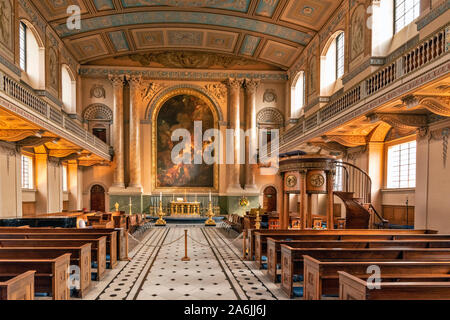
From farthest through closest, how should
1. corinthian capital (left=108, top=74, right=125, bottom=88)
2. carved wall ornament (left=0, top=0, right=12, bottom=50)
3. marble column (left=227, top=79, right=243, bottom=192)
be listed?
marble column (left=227, top=79, right=243, bottom=192)
corinthian capital (left=108, top=74, right=125, bottom=88)
carved wall ornament (left=0, top=0, right=12, bottom=50)

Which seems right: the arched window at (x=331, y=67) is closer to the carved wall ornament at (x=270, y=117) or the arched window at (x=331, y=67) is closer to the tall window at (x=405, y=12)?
the tall window at (x=405, y=12)

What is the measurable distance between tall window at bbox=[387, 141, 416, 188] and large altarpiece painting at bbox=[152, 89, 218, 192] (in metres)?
12.0

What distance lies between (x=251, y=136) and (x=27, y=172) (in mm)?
13669

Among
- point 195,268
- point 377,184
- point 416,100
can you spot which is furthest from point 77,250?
point 377,184

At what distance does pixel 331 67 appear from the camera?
1631cm

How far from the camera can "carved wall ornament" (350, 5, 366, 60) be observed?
12215 mm

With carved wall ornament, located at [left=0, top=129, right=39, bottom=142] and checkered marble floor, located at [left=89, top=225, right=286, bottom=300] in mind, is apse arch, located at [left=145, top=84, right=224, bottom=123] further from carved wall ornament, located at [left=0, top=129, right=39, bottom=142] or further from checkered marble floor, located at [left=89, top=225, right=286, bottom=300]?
checkered marble floor, located at [left=89, top=225, right=286, bottom=300]

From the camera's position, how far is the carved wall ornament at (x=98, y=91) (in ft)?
70.5


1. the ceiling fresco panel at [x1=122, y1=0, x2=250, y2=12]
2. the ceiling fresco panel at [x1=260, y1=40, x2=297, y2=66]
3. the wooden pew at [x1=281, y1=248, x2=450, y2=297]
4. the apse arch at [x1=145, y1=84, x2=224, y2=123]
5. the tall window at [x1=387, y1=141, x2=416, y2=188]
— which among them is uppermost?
the ceiling fresco panel at [x1=122, y1=0, x2=250, y2=12]

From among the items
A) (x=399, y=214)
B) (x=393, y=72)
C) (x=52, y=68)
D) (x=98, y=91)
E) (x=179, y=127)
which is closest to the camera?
(x=393, y=72)

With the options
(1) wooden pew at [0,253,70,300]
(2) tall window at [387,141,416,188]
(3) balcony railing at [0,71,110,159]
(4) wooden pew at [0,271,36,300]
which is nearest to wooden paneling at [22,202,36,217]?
(3) balcony railing at [0,71,110,159]

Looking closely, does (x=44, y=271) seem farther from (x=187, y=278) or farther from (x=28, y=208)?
(x=28, y=208)

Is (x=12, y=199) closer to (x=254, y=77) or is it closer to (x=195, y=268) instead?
(x=195, y=268)

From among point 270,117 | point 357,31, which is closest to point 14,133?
point 357,31
